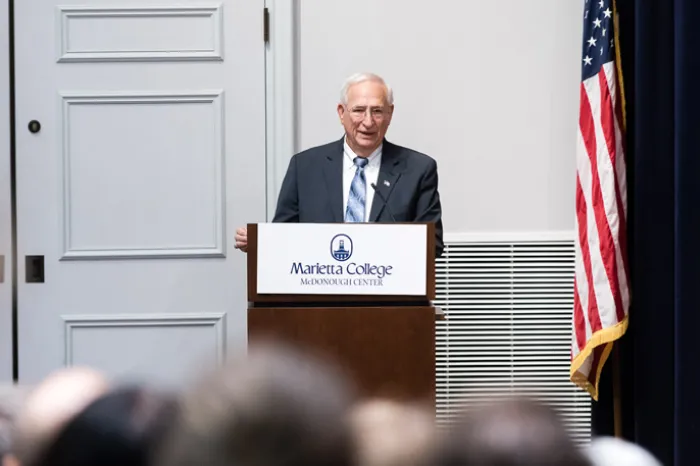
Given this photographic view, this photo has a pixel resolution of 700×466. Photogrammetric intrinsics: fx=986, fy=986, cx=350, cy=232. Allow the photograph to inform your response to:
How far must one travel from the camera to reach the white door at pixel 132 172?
4707mm

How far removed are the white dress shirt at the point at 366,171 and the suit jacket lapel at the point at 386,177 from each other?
0.03 m

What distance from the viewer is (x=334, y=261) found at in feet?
10.2

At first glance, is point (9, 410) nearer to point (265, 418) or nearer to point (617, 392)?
point (265, 418)

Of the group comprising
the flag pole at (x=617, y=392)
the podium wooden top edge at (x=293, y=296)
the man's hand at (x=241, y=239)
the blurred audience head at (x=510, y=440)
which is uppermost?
the man's hand at (x=241, y=239)

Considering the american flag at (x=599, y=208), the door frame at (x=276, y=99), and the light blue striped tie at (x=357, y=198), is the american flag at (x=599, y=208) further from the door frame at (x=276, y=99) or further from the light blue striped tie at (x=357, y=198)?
the door frame at (x=276, y=99)

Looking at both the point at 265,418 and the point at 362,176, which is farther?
the point at 362,176

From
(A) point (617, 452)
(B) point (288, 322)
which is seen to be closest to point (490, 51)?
(B) point (288, 322)

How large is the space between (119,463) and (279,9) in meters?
4.57

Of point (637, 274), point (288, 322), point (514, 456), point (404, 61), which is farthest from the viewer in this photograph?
point (404, 61)

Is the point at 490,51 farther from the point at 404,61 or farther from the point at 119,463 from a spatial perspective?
the point at 119,463

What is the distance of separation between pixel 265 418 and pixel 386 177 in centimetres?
354

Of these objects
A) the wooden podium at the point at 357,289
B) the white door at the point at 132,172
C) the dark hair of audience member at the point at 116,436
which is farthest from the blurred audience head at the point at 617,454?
the white door at the point at 132,172

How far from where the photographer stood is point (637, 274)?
402 centimetres

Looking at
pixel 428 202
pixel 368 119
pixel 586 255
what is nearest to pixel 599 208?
pixel 586 255
